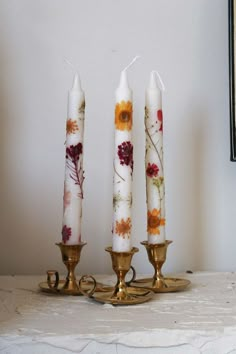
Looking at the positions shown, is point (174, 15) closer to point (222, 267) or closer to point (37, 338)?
point (222, 267)

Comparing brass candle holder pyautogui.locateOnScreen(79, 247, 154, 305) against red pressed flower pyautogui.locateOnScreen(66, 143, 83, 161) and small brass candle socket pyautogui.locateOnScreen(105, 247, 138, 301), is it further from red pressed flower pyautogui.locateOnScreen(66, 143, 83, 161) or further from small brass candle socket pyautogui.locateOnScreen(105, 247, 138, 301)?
red pressed flower pyautogui.locateOnScreen(66, 143, 83, 161)

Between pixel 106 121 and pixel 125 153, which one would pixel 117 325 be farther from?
Answer: pixel 106 121

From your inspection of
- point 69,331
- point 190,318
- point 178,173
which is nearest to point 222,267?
point 178,173

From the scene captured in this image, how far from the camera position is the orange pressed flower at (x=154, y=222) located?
650mm

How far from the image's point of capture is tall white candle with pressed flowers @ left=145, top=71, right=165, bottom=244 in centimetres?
65

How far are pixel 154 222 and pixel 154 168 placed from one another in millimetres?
74

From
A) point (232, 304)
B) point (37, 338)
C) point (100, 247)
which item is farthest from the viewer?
point (100, 247)

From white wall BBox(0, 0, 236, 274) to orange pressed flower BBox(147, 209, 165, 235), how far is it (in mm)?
194

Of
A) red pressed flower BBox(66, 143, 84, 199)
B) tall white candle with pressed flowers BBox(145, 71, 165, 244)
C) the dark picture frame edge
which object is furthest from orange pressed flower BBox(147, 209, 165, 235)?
the dark picture frame edge

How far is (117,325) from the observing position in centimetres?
49

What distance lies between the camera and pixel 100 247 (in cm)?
84

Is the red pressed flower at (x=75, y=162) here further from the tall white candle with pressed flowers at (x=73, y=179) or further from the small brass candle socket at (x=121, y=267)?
the small brass candle socket at (x=121, y=267)

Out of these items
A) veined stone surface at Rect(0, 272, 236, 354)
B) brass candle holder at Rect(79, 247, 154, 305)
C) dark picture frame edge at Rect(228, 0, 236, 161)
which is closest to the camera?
veined stone surface at Rect(0, 272, 236, 354)

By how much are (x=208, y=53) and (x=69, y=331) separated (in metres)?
0.59
